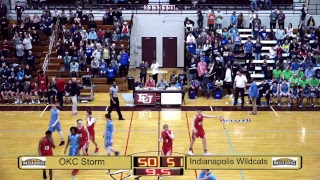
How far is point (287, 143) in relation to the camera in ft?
80.4

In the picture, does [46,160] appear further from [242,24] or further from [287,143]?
[242,24]

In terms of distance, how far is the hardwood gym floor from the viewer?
20922 mm

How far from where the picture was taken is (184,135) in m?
25.6

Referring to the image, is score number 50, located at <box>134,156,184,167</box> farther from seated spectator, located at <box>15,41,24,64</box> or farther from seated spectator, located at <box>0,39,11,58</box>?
seated spectator, located at <box>0,39,11,58</box>

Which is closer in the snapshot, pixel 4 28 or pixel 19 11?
pixel 4 28

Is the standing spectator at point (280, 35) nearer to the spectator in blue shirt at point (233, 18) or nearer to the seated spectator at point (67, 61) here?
the spectator in blue shirt at point (233, 18)

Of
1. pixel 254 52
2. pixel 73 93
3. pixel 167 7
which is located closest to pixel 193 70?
pixel 254 52

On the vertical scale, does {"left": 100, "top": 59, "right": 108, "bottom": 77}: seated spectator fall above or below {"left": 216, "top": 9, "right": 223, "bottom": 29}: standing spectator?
below

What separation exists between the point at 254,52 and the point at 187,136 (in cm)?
1239

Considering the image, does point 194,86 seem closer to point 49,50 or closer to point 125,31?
point 125,31

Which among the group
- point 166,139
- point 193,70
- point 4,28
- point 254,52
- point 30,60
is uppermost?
point 4,28

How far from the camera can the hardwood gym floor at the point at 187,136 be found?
20.9m

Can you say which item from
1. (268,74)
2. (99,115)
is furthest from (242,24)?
(99,115)

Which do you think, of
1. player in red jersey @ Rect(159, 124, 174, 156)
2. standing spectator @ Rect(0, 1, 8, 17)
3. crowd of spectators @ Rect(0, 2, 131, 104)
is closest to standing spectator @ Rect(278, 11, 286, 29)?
crowd of spectators @ Rect(0, 2, 131, 104)
